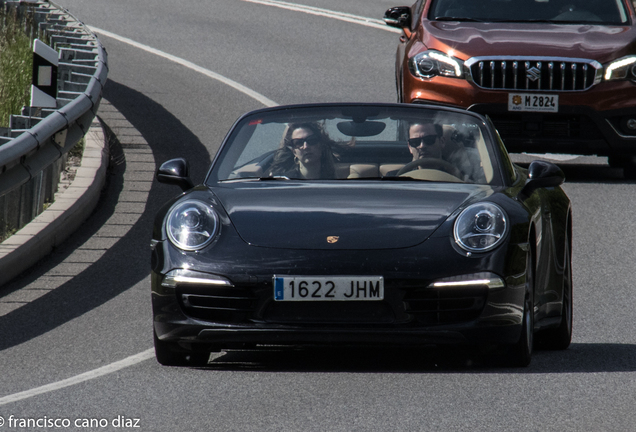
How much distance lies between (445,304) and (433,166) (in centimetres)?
Result: 114

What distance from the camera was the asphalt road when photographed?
5.35 metres

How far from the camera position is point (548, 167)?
266 inches

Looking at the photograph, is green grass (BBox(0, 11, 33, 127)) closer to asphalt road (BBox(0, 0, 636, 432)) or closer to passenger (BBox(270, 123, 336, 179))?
asphalt road (BBox(0, 0, 636, 432))

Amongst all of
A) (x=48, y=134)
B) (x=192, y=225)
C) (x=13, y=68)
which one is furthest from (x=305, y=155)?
(x=13, y=68)

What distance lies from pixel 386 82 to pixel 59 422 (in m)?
14.1

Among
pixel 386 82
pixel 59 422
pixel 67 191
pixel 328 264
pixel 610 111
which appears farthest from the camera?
pixel 386 82

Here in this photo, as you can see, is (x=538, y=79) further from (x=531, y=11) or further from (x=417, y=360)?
(x=417, y=360)

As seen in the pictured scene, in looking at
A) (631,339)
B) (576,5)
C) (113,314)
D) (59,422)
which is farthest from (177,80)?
(59,422)

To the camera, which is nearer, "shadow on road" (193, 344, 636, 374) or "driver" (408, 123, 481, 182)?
"shadow on road" (193, 344, 636, 374)

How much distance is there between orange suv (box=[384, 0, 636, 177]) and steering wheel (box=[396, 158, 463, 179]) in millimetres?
5190

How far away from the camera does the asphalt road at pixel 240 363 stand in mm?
5352

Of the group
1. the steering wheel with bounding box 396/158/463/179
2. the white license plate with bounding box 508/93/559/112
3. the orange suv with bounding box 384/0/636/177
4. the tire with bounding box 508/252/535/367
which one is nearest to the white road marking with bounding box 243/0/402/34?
the orange suv with bounding box 384/0/636/177

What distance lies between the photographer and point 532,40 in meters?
12.1

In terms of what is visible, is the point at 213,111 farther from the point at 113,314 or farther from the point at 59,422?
the point at 59,422
